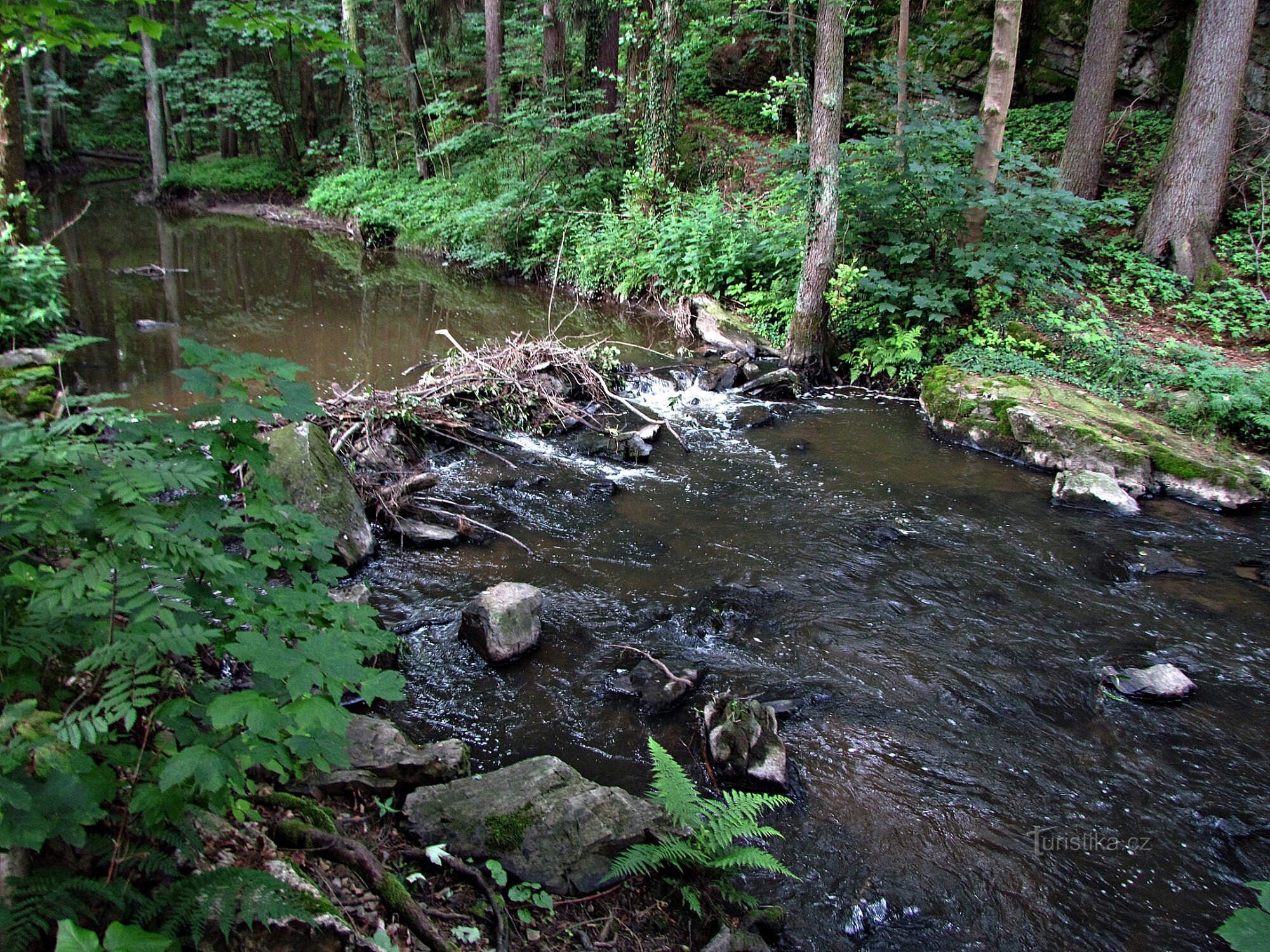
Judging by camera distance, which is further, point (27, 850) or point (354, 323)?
point (354, 323)

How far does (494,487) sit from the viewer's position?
7430 mm

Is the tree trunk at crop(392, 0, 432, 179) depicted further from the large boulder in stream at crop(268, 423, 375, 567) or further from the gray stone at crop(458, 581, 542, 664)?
the gray stone at crop(458, 581, 542, 664)

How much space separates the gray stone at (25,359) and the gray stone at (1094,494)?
32.6 ft

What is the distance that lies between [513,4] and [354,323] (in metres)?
21.1

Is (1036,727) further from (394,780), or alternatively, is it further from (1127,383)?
(1127,383)

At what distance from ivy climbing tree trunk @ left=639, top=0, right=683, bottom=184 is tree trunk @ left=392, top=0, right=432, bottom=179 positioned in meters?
10.4

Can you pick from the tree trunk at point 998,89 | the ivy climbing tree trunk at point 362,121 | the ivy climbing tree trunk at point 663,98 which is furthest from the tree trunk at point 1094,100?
the ivy climbing tree trunk at point 362,121

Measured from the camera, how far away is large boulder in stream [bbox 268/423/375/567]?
5.67m

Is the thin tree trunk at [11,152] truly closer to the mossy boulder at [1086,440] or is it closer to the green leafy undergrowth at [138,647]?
the green leafy undergrowth at [138,647]

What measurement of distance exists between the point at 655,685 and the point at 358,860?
7.48ft

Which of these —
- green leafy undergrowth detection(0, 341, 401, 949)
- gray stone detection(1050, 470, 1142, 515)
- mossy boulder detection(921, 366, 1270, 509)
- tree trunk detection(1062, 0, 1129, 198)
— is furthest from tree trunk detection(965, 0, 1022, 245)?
green leafy undergrowth detection(0, 341, 401, 949)

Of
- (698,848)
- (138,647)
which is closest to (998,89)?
(698,848)

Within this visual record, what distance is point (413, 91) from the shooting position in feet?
78.6

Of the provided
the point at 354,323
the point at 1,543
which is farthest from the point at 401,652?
the point at 354,323
